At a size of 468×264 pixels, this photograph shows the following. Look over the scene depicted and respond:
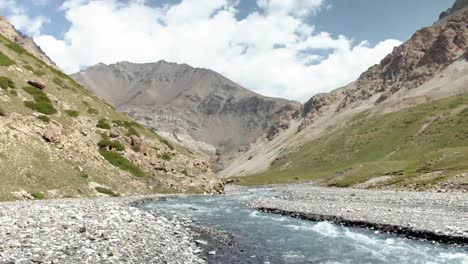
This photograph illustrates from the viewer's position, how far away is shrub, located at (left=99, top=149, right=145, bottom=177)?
6888 cm

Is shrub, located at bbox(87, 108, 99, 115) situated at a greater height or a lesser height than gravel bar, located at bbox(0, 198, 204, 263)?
greater

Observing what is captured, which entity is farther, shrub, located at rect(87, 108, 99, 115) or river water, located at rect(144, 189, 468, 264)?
shrub, located at rect(87, 108, 99, 115)

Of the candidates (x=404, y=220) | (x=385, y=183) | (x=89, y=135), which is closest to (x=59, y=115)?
(x=89, y=135)

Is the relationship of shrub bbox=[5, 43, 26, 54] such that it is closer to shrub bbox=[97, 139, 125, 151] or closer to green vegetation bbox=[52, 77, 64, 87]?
green vegetation bbox=[52, 77, 64, 87]

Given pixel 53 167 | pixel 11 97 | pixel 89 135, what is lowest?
pixel 53 167

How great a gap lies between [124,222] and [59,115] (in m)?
48.1

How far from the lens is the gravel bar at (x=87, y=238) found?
1869cm

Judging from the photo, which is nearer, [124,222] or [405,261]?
[405,261]

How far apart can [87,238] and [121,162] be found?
4896 centimetres

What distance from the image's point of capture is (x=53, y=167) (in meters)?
54.9

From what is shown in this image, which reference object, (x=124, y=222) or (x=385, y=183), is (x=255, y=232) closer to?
(x=124, y=222)

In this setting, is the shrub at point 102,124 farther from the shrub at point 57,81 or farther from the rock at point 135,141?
the shrub at point 57,81

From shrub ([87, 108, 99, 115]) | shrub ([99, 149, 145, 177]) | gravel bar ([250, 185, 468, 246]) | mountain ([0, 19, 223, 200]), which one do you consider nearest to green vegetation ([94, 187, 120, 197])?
mountain ([0, 19, 223, 200])

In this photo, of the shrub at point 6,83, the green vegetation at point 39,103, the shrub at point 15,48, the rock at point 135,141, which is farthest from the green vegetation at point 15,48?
the rock at point 135,141
